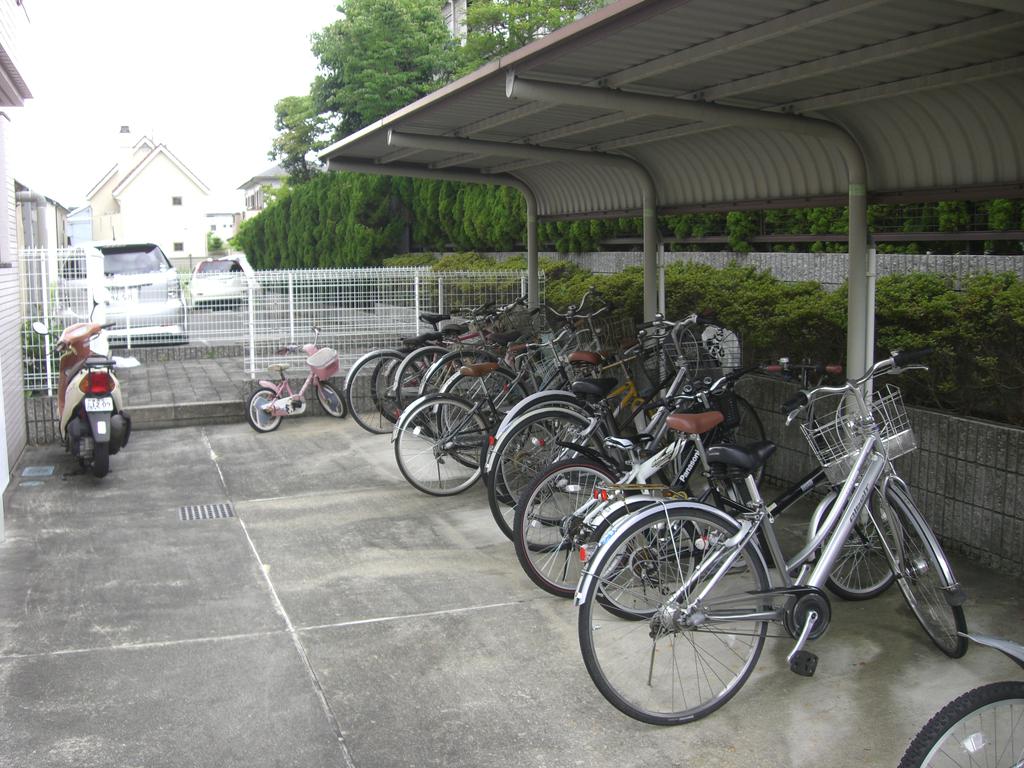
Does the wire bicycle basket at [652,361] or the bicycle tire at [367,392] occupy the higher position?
the wire bicycle basket at [652,361]

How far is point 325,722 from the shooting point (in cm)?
369

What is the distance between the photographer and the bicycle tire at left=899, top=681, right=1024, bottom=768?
2.45m

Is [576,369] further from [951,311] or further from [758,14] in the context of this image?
[758,14]

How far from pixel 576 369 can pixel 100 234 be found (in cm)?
6608

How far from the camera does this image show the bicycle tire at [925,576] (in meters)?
4.02

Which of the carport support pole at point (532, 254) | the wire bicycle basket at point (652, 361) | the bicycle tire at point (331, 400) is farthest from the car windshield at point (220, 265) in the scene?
the wire bicycle basket at point (652, 361)

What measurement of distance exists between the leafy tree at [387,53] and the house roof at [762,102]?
1933 centimetres

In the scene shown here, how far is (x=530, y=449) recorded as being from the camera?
19.1 ft

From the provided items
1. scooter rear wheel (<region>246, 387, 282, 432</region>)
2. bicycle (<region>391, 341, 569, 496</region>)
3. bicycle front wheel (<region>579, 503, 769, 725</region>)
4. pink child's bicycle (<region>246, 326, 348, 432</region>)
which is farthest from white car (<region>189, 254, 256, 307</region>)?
bicycle front wheel (<region>579, 503, 769, 725</region>)

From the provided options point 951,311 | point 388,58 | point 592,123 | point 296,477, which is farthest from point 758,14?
point 388,58

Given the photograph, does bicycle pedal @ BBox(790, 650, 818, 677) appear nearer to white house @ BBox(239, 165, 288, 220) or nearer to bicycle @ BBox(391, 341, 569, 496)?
bicycle @ BBox(391, 341, 569, 496)

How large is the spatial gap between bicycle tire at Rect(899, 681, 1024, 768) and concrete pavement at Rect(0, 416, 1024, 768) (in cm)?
91

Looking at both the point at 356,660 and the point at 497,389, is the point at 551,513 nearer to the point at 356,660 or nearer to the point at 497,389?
the point at 356,660

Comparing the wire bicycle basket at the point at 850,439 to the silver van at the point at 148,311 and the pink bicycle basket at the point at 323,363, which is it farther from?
the silver van at the point at 148,311
